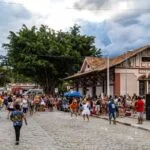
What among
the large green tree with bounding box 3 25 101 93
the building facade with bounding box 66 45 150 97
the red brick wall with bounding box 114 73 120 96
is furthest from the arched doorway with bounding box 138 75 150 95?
the large green tree with bounding box 3 25 101 93

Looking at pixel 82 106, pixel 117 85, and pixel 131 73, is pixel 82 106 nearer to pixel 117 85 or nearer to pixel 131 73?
pixel 117 85

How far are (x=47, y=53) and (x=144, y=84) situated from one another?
21.2 m

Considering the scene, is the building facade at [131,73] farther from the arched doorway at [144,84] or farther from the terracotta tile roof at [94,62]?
the terracotta tile roof at [94,62]

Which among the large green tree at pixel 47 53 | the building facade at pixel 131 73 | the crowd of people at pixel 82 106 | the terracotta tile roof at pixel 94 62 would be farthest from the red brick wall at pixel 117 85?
the large green tree at pixel 47 53

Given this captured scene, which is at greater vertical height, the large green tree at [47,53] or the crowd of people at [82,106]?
the large green tree at [47,53]

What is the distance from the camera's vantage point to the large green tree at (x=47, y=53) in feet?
231

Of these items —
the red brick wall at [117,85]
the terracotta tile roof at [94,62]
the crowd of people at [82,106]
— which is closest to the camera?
the crowd of people at [82,106]

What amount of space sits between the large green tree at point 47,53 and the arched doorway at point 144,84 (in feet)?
63.9

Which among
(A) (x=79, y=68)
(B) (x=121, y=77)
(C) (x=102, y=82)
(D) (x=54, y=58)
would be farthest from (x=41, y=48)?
(B) (x=121, y=77)

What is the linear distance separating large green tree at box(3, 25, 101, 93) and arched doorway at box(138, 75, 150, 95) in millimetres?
19478

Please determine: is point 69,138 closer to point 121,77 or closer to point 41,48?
point 121,77

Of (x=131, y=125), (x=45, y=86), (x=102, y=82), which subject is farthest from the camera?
(x=45, y=86)

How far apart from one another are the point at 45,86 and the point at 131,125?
152ft

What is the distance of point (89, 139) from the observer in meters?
20.9
